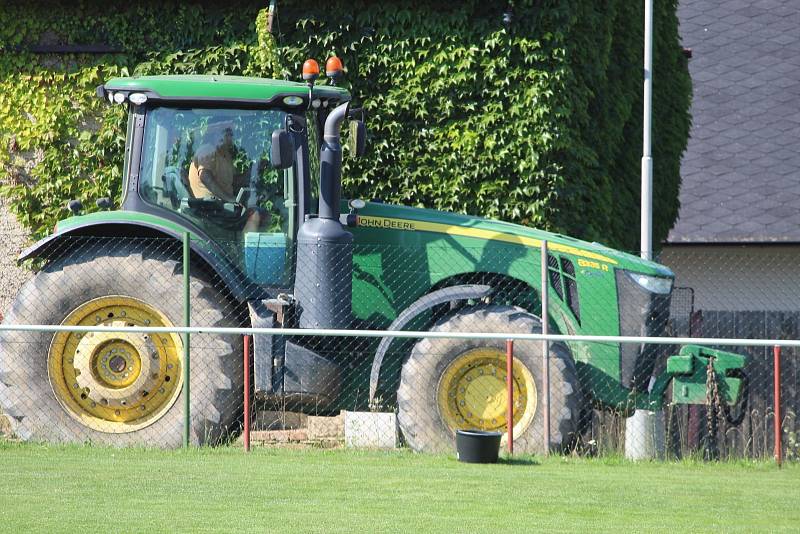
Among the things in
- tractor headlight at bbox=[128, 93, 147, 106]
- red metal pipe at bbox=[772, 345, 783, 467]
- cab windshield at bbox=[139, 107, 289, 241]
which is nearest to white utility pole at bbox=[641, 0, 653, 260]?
red metal pipe at bbox=[772, 345, 783, 467]

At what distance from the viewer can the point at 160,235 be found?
1020 cm

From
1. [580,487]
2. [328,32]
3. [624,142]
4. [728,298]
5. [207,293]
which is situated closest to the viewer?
[580,487]

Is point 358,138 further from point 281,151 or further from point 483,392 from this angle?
point 483,392

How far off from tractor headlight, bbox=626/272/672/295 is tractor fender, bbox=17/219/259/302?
2.84m

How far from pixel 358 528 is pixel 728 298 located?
15.9 meters

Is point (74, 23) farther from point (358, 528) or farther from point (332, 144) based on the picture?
point (358, 528)

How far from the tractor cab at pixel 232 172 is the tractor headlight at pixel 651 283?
248cm

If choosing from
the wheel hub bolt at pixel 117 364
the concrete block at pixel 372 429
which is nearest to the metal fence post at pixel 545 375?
the concrete block at pixel 372 429

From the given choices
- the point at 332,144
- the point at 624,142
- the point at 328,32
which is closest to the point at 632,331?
the point at 332,144

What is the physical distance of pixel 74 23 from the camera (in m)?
14.1

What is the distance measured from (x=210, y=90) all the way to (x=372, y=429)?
2761 mm

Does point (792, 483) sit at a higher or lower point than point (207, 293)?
lower

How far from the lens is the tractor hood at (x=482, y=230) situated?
10.5 m

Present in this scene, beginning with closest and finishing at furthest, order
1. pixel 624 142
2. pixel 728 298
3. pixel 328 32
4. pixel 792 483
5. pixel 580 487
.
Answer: pixel 580 487 → pixel 792 483 → pixel 328 32 → pixel 624 142 → pixel 728 298
